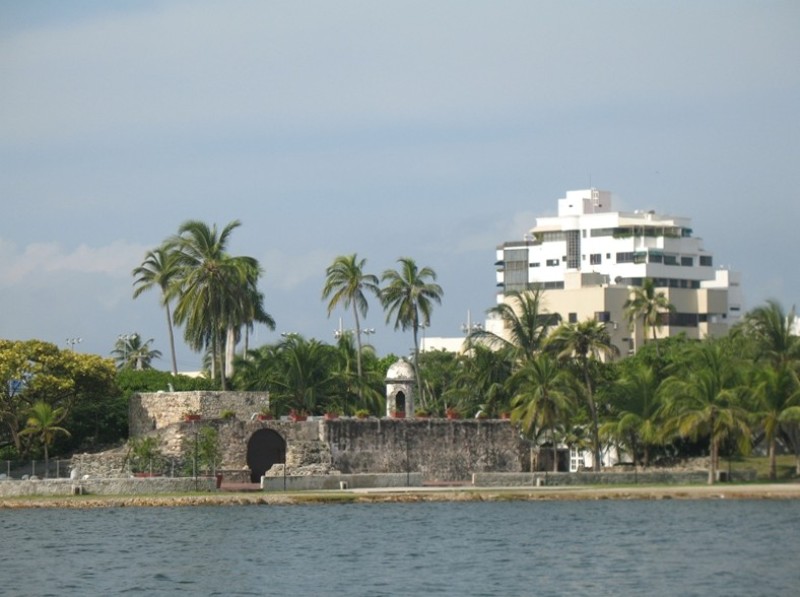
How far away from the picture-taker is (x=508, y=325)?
3556 inches

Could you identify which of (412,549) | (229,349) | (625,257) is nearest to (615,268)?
(625,257)

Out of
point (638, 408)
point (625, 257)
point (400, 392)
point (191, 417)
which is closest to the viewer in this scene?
point (191, 417)

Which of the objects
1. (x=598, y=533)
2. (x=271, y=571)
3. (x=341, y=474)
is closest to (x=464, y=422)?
(x=341, y=474)

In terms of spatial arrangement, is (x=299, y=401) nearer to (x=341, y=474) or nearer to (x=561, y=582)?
(x=341, y=474)

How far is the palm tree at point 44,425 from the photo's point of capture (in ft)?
255

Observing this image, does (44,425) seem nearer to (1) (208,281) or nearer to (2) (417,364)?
(1) (208,281)

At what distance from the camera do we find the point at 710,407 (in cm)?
7462

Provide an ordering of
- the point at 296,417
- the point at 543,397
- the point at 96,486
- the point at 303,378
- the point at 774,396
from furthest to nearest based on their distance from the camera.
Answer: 1. the point at 303,378
2. the point at 296,417
3. the point at 543,397
4. the point at 774,396
5. the point at 96,486

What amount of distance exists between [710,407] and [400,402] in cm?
1557

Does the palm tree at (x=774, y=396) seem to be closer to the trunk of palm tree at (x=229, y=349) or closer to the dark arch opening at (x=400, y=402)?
the dark arch opening at (x=400, y=402)

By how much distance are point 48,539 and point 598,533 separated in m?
18.6

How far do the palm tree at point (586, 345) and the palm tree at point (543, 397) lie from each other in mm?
1389

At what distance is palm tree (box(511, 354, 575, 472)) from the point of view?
7806cm

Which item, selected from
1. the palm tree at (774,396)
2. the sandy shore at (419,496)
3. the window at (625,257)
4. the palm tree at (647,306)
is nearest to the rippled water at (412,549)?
the sandy shore at (419,496)
